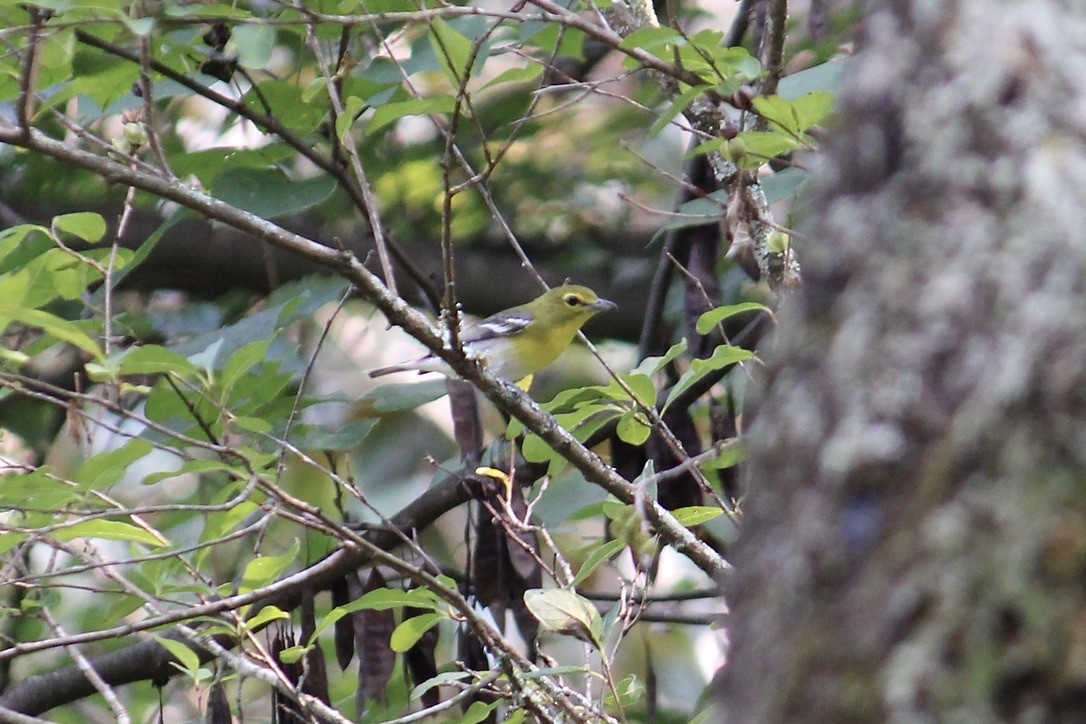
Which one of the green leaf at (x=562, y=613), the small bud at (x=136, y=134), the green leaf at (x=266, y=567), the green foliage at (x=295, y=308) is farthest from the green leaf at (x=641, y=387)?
the small bud at (x=136, y=134)

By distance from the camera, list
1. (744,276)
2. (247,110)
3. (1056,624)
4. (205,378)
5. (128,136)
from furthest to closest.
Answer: (744,276) < (247,110) < (128,136) < (205,378) < (1056,624)

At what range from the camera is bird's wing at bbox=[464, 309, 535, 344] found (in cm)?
600

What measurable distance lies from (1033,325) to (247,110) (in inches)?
103

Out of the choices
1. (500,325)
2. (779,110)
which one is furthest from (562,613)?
(500,325)

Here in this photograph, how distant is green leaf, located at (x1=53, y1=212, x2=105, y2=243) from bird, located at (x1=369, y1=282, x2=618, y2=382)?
9.13 feet

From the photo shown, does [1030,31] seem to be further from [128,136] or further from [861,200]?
[128,136]

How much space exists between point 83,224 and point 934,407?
2120mm

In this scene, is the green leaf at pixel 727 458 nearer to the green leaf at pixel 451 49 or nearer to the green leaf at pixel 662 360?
the green leaf at pixel 662 360

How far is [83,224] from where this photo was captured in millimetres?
2602

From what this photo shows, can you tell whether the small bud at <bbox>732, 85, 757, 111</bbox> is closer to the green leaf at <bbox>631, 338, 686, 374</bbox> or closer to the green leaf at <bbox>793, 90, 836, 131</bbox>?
the green leaf at <bbox>793, 90, 836, 131</bbox>

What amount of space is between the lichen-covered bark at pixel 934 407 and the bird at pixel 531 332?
412cm

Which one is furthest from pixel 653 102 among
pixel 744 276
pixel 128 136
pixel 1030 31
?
pixel 1030 31

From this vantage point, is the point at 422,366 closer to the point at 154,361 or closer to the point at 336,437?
the point at 336,437

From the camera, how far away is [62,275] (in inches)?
105
